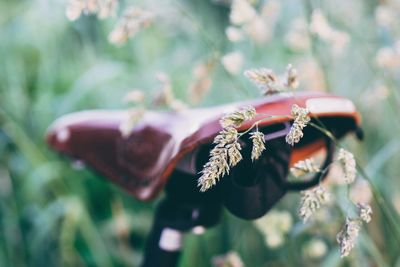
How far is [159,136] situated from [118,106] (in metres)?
0.96

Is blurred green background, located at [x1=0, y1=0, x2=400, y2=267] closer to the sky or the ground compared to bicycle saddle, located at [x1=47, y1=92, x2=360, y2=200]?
closer to the ground

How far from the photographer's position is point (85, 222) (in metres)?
1.53

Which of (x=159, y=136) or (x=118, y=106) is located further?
(x=118, y=106)

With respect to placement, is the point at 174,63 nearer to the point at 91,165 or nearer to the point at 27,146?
the point at 27,146

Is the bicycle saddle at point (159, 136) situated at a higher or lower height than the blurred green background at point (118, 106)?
higher

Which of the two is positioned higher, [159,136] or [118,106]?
[159,136]

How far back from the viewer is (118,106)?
180 centimetres

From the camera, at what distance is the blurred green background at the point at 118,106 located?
56.3 inches

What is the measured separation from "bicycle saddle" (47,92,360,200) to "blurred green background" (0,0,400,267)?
13.6 inches

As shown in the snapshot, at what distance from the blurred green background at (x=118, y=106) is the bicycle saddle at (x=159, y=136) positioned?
1.13ft

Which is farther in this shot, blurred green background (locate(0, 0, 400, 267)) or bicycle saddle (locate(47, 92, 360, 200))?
blurred green background (locate(0, 0, 400, 267))

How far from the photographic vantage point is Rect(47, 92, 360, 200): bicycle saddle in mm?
744

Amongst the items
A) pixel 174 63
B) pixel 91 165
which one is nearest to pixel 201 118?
pixel 91 165

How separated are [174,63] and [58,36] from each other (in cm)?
38
